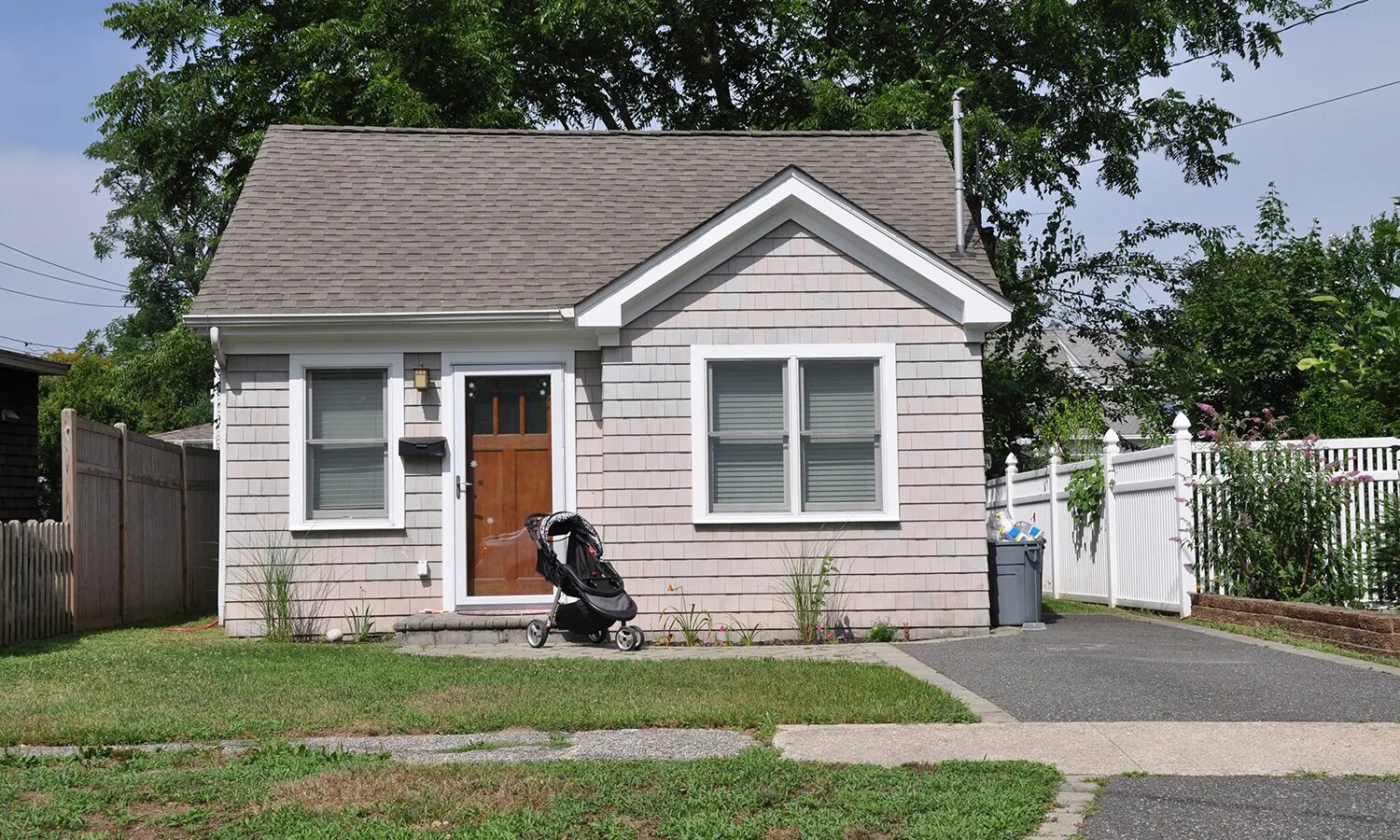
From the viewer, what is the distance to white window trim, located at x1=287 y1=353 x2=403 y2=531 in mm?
12961

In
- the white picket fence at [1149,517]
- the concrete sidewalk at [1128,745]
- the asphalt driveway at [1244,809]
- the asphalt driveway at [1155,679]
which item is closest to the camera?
the asphalt driveway at [1244,809]

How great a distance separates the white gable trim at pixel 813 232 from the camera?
12359mm

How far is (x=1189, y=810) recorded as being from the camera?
5.73 meters

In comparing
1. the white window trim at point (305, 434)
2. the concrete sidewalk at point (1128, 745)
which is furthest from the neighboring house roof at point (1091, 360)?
the concrete sidewalk at point (1128, 745)

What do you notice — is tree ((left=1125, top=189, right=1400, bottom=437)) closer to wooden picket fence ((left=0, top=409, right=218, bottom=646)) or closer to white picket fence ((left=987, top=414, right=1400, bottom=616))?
white picket fence ((left=987, top=414, right=1400, bottom=616))

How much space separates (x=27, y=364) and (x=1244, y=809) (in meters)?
18.7

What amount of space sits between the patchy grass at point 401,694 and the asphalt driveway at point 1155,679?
67 cm

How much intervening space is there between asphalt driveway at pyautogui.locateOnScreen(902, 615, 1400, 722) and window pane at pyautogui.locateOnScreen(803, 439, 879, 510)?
1.45 metres

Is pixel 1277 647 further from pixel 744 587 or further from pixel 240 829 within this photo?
pixel 240 829

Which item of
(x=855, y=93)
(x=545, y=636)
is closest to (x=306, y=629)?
(x=545, y=636)

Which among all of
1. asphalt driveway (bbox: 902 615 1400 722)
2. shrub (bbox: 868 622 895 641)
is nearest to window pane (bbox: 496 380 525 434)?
shrub (bbox: 868 622 895 641)

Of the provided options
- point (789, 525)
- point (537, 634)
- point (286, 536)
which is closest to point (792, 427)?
point (789, 525)

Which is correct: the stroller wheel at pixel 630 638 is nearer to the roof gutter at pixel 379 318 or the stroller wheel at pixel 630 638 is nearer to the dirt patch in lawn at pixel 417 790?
the roof gutter at pixel 379 318

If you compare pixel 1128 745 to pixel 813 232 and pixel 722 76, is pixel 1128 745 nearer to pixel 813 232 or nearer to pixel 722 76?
pixel 813 232
